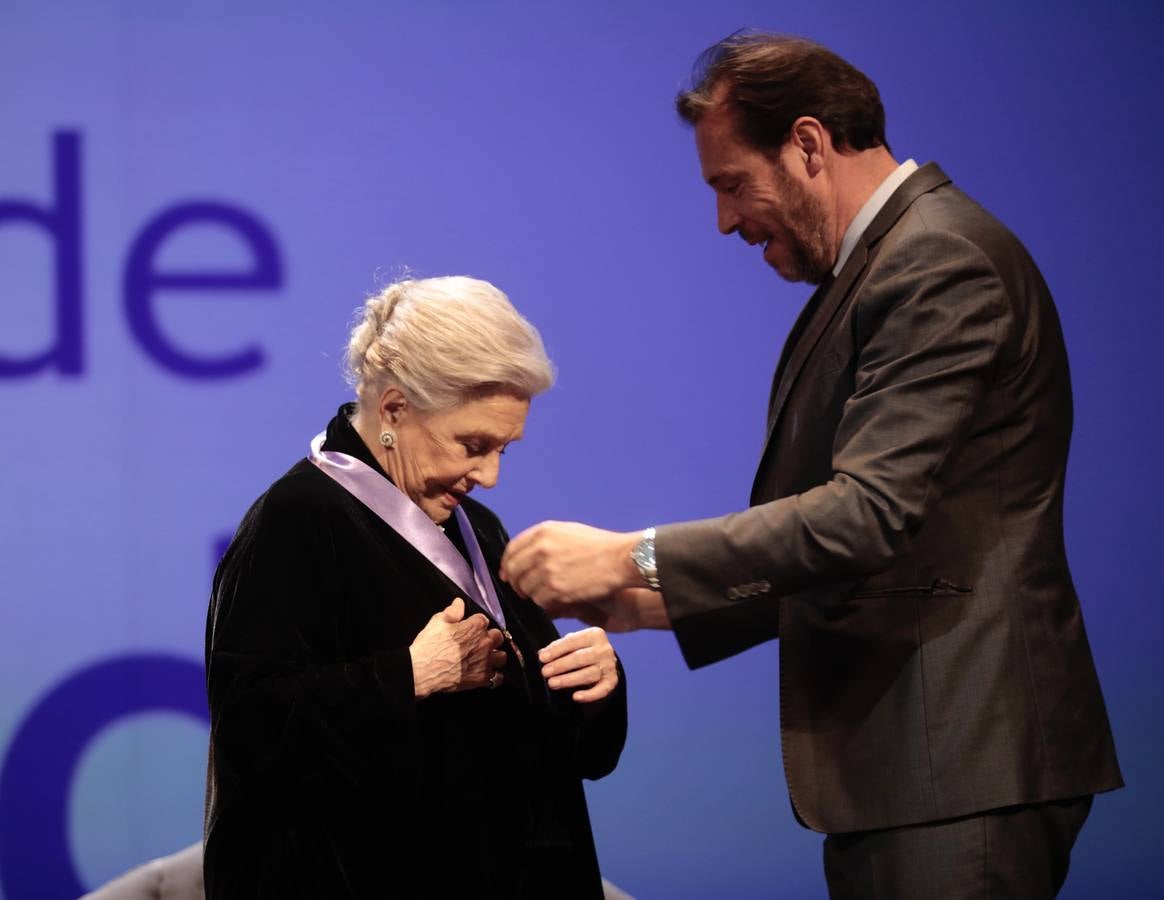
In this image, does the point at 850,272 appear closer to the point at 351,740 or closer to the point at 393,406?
the point at 393,406

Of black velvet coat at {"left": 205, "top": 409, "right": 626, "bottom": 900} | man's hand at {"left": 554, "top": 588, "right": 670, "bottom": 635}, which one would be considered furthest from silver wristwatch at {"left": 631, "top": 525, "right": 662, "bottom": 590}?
black velvet coat at {"left": 205, "top": 409, "right": 626, "bottom": 900}

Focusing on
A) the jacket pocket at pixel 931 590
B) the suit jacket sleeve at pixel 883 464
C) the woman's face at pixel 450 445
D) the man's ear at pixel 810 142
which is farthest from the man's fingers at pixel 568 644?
the man's ear at pixel 810 142

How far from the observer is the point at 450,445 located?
2043 millimetres

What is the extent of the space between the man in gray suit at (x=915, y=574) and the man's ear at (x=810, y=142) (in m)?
0.10

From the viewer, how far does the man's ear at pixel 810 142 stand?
1883 mm

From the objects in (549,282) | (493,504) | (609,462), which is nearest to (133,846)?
(493,504)

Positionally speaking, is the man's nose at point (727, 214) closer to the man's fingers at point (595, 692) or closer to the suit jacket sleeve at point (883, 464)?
the suit jacket sleeve at point (883, 464)

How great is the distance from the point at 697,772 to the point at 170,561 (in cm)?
135

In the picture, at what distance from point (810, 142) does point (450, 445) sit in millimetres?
653

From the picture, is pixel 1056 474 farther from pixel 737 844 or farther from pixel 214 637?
pixel 737 844

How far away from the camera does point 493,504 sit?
3.31 m

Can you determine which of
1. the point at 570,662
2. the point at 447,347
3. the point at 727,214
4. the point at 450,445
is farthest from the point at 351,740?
the point at 727,214

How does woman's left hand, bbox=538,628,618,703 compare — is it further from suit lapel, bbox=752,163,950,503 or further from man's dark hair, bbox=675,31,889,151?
man's dark hair, bbox=675,31,889,151

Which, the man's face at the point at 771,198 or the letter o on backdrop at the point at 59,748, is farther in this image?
the letter o on backdrop at the point at 59,748
